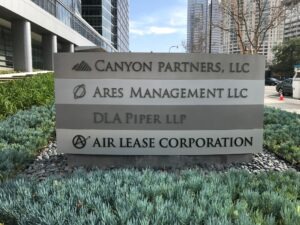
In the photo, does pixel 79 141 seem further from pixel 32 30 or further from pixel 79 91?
pixel 32 30

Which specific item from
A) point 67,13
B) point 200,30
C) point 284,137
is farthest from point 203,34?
point 284,137

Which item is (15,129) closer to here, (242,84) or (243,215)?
(242,84)

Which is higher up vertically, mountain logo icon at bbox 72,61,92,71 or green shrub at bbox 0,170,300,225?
mountain logo icon at bbox 72,61,92,71

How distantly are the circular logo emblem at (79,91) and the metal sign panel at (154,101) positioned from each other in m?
0.01

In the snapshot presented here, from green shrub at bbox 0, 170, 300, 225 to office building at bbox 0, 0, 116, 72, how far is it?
85.3 ft

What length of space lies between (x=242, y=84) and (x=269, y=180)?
2.16 metres

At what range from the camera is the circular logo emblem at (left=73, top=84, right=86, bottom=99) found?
5543mm

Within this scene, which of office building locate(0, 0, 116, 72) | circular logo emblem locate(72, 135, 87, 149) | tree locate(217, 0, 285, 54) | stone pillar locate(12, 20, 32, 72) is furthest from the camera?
stone pillar locate(12, 20, 32, 72)

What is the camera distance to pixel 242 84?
18.8 ft

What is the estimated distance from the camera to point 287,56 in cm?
8394

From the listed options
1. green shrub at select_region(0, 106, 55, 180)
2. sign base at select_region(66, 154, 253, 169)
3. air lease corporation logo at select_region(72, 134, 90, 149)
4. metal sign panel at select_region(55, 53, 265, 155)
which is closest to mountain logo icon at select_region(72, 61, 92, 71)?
metal sign panel at select_region(55, 53, 265, 155)

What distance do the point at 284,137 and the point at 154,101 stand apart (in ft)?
9.62

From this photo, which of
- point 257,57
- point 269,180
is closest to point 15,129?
point 257,57

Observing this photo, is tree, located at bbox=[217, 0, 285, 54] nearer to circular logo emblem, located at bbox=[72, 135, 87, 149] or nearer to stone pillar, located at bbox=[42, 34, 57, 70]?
circular logo emblem, located at bbox=[72, 135, 87, 149]
